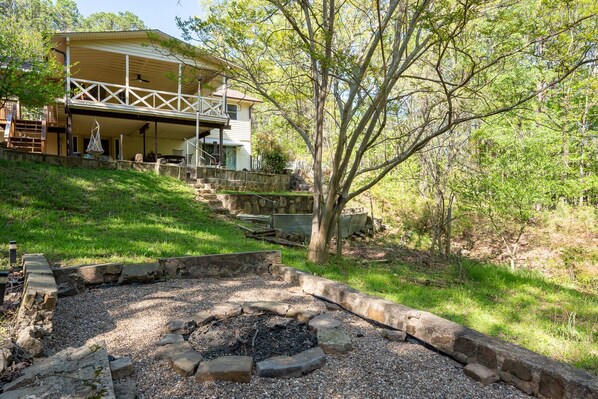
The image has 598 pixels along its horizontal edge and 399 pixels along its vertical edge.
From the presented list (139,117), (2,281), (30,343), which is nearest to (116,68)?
(139,117)

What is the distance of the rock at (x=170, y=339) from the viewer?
2875mm

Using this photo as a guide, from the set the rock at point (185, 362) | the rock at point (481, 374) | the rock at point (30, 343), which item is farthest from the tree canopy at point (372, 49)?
the rock at point (30, 343)

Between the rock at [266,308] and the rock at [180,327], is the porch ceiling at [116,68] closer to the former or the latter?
the rock at [266,308]

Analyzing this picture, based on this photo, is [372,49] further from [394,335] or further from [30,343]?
[30,343]

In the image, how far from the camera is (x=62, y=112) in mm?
14531

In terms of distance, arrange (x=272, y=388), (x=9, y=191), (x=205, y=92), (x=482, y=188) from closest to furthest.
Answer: (x=272, y=388), (x=9, y=191), (x=482, y=188), (x=205, y=92)

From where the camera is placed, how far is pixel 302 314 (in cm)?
350

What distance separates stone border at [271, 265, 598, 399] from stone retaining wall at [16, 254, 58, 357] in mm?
2644

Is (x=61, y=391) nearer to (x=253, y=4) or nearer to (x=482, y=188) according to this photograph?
(x=253, y=4)

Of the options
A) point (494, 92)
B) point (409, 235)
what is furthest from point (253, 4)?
point (409, 235)

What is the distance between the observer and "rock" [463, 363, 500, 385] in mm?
2479

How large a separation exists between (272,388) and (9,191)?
8.39 m

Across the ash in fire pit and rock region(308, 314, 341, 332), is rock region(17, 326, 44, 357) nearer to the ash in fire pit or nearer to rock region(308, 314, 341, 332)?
the ash in fire pit

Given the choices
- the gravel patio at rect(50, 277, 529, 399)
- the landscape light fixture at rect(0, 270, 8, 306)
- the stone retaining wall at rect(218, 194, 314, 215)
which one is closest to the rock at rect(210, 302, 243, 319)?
the gravel patio at rect(50, 277, 529, 399)
